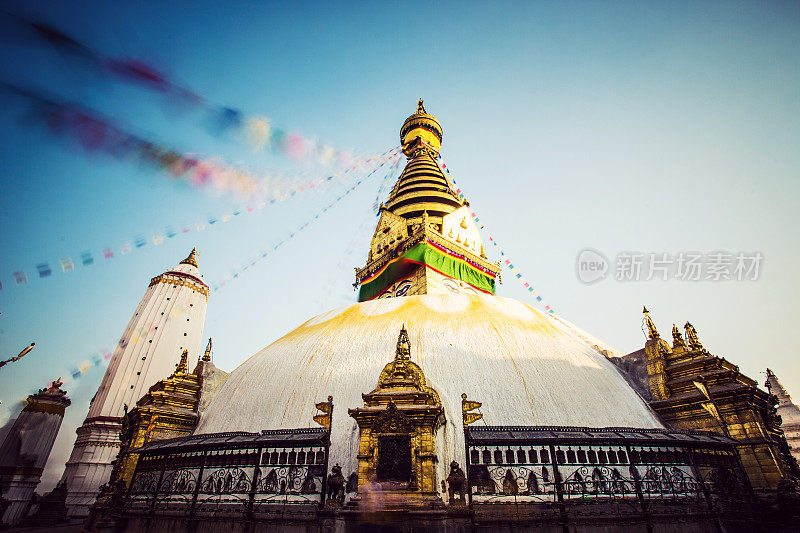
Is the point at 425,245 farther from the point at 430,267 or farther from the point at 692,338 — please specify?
the point at 692,338

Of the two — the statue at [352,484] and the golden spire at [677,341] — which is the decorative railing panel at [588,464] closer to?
the statue at [352,484]

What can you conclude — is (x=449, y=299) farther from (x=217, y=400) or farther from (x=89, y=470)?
(x=89, y=470)

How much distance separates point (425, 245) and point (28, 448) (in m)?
20.2

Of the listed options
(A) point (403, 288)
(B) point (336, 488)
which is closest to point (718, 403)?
(B) point (336, 488)

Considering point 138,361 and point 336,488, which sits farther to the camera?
point 138,361

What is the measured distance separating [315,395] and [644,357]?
917cm

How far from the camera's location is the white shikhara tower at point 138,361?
19.2m

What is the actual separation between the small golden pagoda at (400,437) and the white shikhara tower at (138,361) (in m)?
15.1

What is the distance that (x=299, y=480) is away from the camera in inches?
293

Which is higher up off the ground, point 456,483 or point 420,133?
point 420,133

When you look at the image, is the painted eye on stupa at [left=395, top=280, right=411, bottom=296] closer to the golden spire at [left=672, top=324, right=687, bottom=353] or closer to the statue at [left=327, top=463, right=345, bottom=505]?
the golden spire at [left=672, top=324, right=687, bottom=353]

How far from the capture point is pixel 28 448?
17.1 m

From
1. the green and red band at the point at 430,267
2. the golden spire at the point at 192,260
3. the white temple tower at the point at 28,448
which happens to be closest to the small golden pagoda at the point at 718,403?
the green and red band at the point at 430,267

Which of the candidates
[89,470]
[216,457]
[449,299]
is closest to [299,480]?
[216,457]
